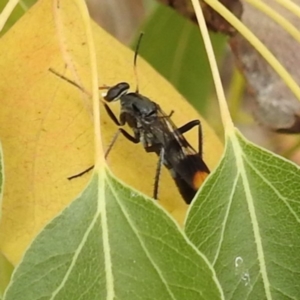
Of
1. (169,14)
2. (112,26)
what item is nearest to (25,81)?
(169,14)

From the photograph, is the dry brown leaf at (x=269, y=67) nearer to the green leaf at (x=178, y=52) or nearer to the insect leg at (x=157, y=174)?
the insect leg at (x=157, y=174)

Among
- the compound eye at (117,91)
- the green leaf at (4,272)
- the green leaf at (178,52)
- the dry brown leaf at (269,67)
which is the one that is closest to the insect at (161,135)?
the compound eye at (117,91)

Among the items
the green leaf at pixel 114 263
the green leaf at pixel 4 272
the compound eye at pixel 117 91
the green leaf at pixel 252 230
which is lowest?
the green leaf at pixel 252 230

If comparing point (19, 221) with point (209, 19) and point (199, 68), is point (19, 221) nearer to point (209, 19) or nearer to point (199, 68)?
point (209, 19)

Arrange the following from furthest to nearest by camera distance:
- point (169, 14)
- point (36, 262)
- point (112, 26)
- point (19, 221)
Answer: point (112, 26)
point (169, 14)
point (19, 221)
point (36, 262)

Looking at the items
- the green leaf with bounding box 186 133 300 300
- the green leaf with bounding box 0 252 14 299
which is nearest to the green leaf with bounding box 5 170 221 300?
the green leaf with bounding box 186 133 300 300

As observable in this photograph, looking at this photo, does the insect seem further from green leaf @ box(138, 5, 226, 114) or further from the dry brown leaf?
green leaf @ box(138, 5, 226, 114)

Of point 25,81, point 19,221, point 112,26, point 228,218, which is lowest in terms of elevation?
point 228,218
